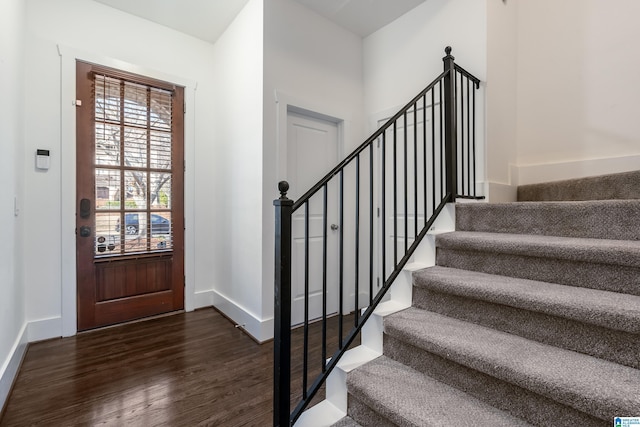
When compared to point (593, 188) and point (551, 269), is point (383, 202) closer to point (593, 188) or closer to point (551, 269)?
point (551, 269)

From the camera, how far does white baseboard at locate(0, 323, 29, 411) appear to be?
1.62 metres

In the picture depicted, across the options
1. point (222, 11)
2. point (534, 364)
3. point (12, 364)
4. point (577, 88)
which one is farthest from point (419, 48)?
Result: point (12, 364)

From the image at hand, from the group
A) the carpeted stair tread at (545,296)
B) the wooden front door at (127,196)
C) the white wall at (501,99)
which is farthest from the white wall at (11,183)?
the white wall at (501,99)

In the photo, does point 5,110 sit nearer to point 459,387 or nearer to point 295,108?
point 295,108

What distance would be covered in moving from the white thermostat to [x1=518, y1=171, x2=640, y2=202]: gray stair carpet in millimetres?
4065

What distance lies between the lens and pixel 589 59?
2.25 meters

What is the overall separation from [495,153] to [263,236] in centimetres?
205

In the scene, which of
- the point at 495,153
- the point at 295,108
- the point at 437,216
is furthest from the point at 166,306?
the point at 495,153

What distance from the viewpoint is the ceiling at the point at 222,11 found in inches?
106

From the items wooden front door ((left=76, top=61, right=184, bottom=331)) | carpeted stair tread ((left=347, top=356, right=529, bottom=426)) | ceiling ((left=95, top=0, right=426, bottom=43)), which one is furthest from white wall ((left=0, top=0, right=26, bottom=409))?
carpeted stair tread ((left=347, top=356, right=529, bottom=426))

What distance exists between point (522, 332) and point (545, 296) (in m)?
0.18

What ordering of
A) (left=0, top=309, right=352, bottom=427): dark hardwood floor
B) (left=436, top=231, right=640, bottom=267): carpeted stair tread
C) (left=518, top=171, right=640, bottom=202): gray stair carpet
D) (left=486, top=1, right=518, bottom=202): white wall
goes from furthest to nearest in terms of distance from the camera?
(left=486, top=1, right=518, bottom=202): white wall
(left=518, top=171, right=640, bottom=202): gray stair carpet
(left=0, top=309, right=352, bottom=427): dark hardwood floor
(left=436, top=231, right=640, bottom=267): carpeted stair tread

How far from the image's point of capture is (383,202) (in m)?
1.69

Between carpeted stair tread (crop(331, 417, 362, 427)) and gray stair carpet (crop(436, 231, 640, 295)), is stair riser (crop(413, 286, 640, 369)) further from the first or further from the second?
carpeted stair tread (crop(331, 417, 362, 427))
